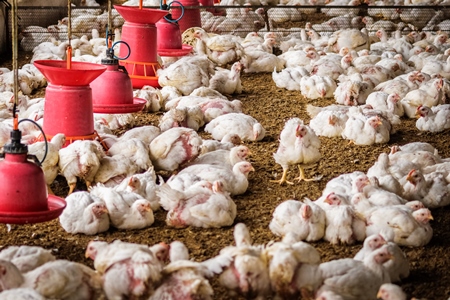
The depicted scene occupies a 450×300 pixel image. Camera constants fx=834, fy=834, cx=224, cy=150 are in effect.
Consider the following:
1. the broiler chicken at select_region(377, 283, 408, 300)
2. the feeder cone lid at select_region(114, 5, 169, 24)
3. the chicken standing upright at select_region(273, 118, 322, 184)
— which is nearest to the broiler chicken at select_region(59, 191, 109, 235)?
the chicken standing upright at select_region(273, 118, 322, 184)

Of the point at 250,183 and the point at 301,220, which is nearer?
the point at 301,220

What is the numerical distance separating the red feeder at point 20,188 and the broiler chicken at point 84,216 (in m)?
0.58

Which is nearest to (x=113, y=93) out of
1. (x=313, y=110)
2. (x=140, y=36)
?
(x=140, y=36)

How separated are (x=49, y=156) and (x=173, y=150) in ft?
2.94

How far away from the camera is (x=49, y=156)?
511cm

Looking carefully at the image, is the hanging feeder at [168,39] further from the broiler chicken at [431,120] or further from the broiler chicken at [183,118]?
the broiler chicken at [431,120]

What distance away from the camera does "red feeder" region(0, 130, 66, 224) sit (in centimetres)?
388

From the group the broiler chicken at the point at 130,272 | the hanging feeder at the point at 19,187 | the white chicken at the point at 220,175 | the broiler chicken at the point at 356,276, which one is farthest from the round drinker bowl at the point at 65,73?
the broiler chicken at the point at 356,276

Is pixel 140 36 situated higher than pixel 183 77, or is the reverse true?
pixel 140 36

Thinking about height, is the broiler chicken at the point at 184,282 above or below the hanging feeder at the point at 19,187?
below

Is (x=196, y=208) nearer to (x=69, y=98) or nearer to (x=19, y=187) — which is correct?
(x=19, y=187)

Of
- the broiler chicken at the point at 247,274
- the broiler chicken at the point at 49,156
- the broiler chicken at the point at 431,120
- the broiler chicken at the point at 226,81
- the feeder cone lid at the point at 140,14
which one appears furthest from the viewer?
the broiler chicken at the point at 226,81

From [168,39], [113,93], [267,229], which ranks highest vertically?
[168,39]

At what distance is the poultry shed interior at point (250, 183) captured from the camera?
142 inches
